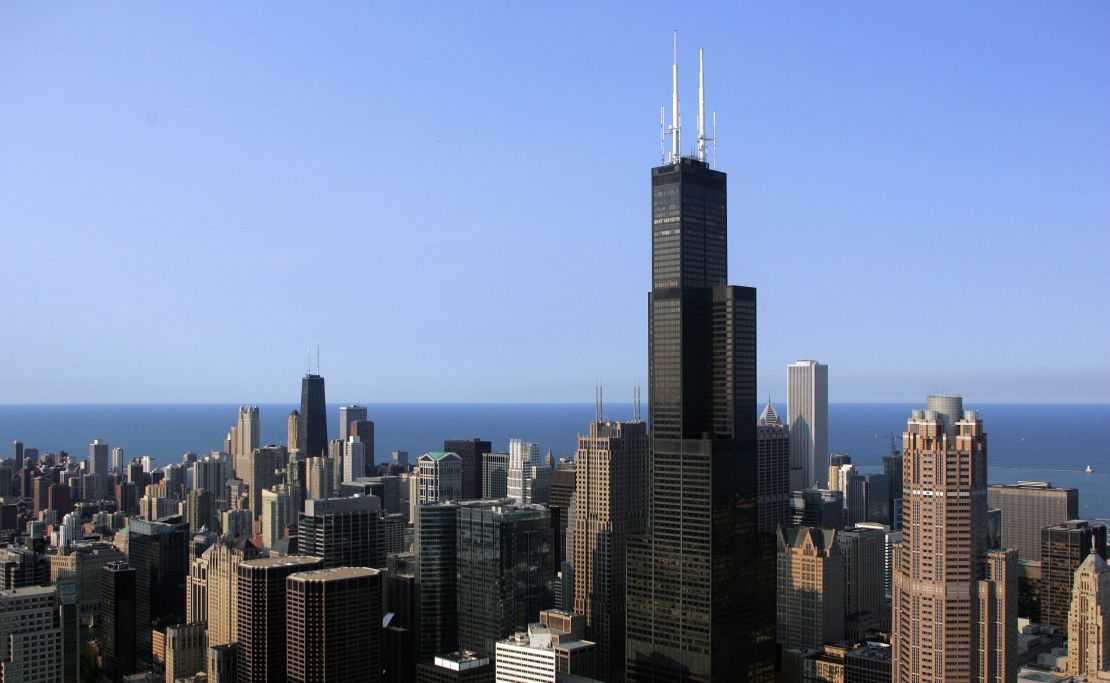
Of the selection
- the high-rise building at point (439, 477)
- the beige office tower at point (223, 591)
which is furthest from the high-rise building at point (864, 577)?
the beige office tower at point (223, 591)

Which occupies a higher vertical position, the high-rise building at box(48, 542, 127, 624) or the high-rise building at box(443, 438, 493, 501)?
the high-rise building at box(443, 438, 493, 501)

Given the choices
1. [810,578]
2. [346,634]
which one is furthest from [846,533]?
[346,634]

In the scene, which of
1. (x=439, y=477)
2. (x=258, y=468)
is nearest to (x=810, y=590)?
(x=439, y=477)

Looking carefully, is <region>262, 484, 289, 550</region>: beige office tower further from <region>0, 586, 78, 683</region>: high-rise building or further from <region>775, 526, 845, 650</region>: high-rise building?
<region>775, 526, 845, 650</region>: high-rise building

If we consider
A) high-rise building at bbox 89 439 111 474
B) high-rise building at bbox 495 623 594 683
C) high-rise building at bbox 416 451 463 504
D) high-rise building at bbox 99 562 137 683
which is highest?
high-rise building at bbox 416 451 463 504

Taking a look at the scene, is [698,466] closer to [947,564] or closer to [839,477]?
[947,564]

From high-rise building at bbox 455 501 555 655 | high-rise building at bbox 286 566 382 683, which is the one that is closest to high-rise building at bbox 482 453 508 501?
high-rise building at bbox 455 501 555 655
